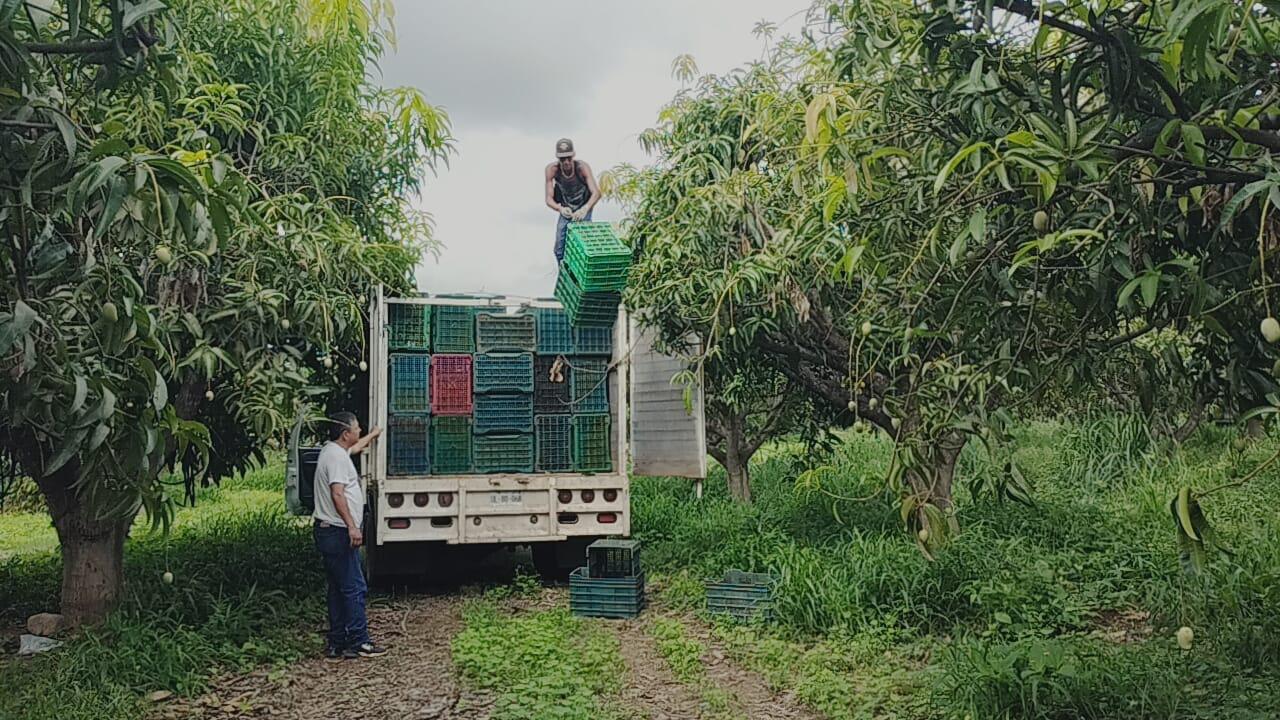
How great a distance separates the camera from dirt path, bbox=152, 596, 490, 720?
459 centimetres

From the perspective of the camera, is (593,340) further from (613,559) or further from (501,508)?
(613,559)

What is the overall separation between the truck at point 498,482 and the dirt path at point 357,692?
100cm

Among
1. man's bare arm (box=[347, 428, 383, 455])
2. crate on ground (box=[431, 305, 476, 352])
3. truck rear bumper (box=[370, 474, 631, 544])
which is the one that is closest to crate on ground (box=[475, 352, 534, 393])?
crate on ground (box=[431, 305, 476, 352])

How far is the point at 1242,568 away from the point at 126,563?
7528 mm

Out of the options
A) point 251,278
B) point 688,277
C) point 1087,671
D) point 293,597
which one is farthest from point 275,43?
point 1087,671

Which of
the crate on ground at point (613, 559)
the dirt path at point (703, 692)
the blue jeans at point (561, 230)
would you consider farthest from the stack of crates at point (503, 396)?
the dirt path at point (703, 692)

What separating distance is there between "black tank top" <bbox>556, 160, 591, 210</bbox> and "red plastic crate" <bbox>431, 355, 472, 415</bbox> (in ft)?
5.11

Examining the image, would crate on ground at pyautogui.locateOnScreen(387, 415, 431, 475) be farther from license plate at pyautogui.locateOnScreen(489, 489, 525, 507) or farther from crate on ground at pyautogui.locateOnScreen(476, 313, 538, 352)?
crate on ground at pyautogui.locateOnScreen(476, 313, 538, 352)

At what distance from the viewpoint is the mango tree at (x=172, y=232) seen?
2064 millimetres

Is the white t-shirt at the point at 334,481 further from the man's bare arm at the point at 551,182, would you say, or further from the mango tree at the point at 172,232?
the man's bare arm at the point at 551,182

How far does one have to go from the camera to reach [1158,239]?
8.14ft

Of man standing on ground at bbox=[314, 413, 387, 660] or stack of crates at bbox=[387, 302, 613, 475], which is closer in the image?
man standing on ground at bbox=[314, 413, 387, 660]

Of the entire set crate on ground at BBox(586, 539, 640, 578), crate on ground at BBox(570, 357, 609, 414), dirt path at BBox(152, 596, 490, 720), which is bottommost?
dirt path at BBox(152, 596, 490, 720)

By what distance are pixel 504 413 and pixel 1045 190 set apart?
5.42 m
